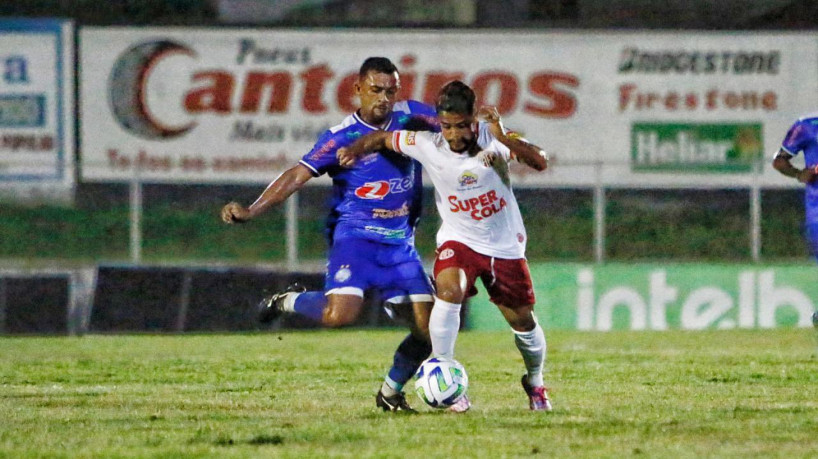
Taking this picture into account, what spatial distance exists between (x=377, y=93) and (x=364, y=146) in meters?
0.37

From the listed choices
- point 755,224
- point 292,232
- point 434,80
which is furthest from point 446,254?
point 434,80

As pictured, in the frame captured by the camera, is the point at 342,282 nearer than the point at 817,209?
Yes

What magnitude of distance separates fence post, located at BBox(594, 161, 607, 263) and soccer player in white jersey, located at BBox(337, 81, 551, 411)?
9.84 m

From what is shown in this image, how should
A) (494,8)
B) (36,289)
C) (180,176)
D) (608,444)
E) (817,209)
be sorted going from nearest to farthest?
(608,444)
(817,209)
(36,289)
(180,176)
(494,8)

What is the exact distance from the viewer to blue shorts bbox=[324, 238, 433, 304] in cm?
936

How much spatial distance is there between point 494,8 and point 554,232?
802 centimetres

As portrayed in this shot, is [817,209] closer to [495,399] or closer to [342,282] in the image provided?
[495,399]

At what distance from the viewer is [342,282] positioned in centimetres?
945

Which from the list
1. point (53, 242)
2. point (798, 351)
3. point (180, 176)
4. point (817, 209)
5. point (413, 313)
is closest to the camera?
point (413, 313)

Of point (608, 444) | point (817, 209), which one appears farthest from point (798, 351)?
point (608, 444)

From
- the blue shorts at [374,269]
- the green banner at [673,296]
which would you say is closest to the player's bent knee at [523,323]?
the blue shorts at [374,269]

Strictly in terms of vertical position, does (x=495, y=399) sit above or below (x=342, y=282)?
below

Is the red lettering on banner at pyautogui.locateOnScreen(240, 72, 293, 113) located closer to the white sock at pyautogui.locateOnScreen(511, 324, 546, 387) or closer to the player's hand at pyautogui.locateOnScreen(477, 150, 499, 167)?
the white sock at pyautogui.locateOnScreen(511, 324, 546, 387)

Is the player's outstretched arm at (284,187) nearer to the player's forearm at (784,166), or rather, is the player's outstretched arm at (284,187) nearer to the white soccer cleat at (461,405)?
the white soccer cleat at (461,405)
